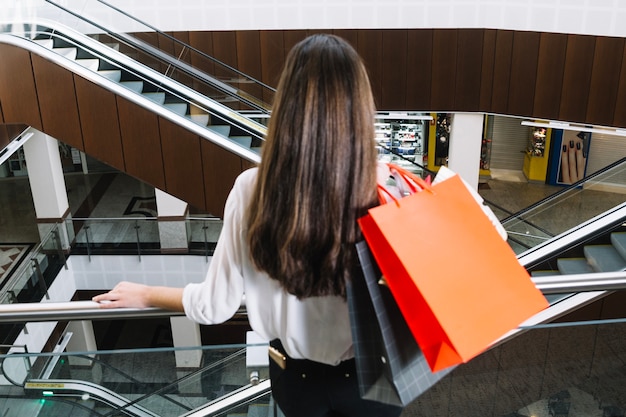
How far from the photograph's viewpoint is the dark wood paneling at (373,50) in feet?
42.8

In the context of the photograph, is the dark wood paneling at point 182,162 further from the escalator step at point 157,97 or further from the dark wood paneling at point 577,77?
the dark wood paneling at point 577,77

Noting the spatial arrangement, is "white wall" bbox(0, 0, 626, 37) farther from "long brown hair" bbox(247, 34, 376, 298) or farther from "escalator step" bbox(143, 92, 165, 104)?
"long brown hair" bbox(247, 34, 376, 298)

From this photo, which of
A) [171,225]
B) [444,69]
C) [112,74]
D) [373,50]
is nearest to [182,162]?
[112,74]

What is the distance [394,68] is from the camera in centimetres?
1323

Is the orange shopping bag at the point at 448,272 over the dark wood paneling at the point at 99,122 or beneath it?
over

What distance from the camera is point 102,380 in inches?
110

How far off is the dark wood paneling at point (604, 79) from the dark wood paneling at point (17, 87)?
9953 millimetres

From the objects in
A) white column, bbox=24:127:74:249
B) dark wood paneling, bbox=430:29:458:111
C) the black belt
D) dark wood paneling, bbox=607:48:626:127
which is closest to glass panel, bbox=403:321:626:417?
the black belt

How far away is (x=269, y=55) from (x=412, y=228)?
12.2 meters

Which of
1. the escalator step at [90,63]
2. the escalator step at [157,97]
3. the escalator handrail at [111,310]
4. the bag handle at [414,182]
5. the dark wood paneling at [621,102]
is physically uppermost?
the bag handle at [414,182]

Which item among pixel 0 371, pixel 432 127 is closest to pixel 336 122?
pixel 0 371

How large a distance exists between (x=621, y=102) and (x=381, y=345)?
12.1 metres

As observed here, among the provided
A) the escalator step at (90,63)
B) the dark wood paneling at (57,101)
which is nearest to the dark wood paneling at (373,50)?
the escalator step at (90,63)

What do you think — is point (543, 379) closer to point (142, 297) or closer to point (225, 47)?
point (142, 297)
